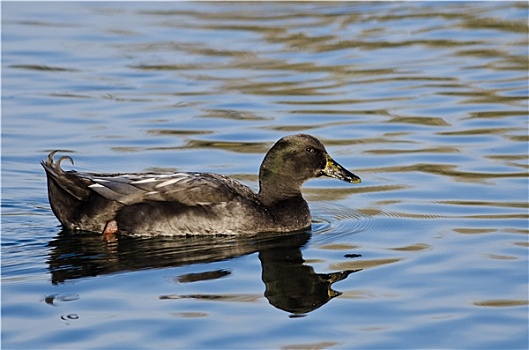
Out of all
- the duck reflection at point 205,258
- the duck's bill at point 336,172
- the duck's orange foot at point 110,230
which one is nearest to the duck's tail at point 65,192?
the duck reflection at point 205,258

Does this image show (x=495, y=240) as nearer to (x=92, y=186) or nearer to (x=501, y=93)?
(x=92, y=186)

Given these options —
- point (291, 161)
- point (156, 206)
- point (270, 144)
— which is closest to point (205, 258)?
point (156, 206)

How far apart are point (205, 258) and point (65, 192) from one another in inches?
65.4

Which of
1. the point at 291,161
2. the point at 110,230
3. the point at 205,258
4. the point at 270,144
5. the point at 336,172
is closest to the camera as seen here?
the point at 205,258

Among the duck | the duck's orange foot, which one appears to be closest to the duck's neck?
the duck

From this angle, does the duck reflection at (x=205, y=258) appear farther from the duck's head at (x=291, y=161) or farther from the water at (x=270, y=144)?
the duck's head at (x=291, y=161)

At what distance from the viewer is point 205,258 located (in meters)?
9.88

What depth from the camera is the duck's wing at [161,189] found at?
10.8 m

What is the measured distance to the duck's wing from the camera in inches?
424

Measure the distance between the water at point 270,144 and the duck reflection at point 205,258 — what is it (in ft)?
0.10

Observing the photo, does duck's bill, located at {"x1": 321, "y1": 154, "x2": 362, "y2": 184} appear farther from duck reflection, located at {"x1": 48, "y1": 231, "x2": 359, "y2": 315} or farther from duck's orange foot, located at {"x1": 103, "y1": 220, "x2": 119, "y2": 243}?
duck's orange foot, located at {"x1": 103, "y1": 220, "x2": 119, "y2": 243}

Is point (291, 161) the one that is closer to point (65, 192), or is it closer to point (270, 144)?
point (65, 192)

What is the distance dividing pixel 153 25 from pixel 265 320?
50.8 ft

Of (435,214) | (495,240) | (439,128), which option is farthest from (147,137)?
(495,240)
